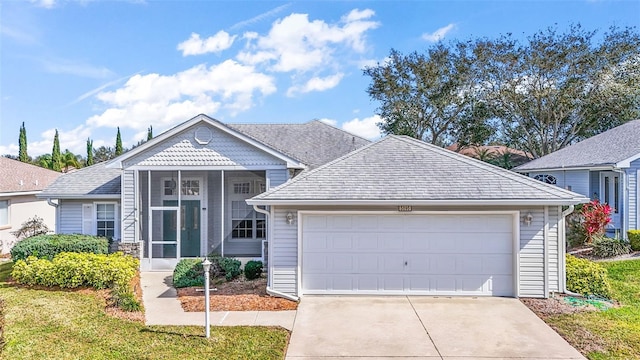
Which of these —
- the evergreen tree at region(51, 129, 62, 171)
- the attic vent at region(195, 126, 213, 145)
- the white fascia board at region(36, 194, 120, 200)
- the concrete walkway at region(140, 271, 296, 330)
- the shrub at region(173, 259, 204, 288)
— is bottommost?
the concrete walkway at region(140, 271, 296, 330)

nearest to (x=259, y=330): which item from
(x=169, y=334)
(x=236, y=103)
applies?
(x=169, y=334)

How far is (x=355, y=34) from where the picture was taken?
21.6 metres

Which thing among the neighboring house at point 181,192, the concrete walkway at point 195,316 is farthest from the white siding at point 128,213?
the concrete walkway at point 195,316

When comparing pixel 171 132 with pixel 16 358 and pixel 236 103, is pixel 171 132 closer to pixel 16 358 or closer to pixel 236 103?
pixel 16 358

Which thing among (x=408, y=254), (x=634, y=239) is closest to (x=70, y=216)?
(x=408, y=254)

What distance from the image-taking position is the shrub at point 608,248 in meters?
13.4

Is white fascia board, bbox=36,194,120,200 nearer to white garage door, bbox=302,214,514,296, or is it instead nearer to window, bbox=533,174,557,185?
white garage door, bbox=302,214,514,296

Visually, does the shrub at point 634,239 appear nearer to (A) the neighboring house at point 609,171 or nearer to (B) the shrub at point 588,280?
(A) the neighboring house at point 609,171

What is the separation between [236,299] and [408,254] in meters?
4.32

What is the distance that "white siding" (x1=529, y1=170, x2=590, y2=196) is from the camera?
17.9m

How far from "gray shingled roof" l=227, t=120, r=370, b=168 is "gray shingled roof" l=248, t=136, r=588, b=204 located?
254 inches

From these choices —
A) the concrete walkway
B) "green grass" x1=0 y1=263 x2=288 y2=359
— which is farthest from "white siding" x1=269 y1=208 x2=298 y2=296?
"green grass" x1=0 y1=263 x2=288 y2=359

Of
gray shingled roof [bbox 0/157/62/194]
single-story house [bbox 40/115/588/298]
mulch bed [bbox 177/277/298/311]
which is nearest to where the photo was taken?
mulch bed [bbox 177/277/298/311]

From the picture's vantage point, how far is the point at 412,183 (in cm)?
1022
